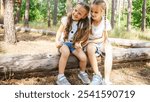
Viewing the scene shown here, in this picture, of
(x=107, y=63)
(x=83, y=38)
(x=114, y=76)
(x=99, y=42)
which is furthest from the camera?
(x=114, y=76)

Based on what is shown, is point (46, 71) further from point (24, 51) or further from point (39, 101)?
point (24, 51)

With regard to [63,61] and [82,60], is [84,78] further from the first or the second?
[63,61]

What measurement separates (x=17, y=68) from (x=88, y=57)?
43.7 inches

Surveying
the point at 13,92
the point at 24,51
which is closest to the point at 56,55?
the point at 13,92

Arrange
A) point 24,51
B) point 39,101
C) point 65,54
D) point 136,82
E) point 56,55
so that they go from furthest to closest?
point 24,51, point 136,82, point 56,55, point 65,54, point 39,101

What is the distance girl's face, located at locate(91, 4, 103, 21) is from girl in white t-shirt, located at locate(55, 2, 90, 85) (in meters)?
0.13

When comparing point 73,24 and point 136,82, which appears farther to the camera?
point 136,82

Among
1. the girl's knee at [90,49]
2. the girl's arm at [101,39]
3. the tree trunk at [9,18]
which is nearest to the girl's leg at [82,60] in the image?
the girl's knee at [90,49]

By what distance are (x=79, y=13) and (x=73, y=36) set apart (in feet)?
1.19

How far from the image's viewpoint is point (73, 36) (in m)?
4.82

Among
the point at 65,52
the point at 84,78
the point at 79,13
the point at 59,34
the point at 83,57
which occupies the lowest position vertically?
the point at 84,78

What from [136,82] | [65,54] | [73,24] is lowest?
[136,82]

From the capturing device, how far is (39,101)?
3887 millimetres

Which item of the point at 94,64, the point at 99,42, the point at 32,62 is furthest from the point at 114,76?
the point at 32,62
